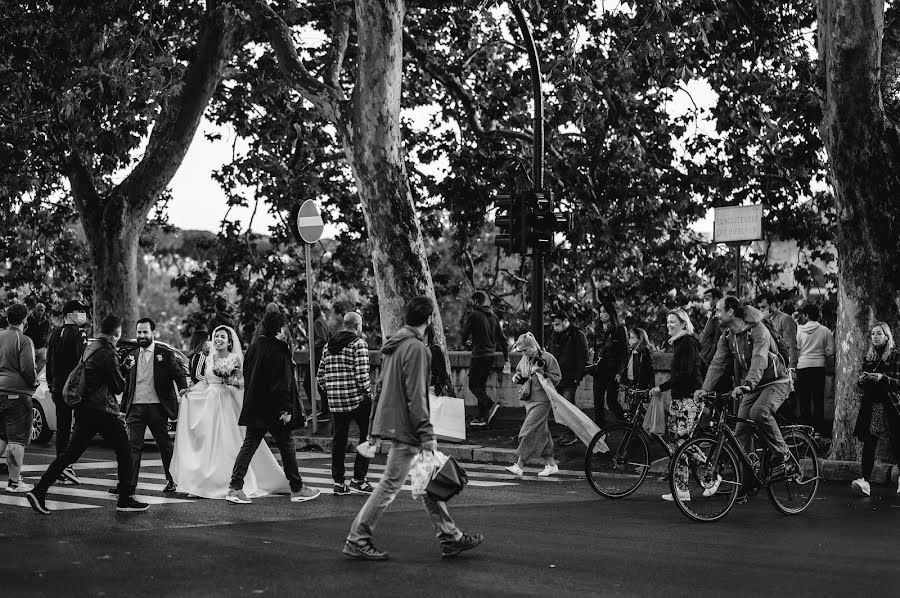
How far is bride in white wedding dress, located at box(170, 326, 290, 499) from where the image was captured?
473 inches

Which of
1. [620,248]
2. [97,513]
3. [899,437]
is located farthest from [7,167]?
[899,437]

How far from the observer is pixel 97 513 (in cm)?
1045

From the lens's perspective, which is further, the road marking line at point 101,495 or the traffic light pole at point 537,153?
the traffic light pole at point 537,153

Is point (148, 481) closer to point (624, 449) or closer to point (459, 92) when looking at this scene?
point (624, 449)

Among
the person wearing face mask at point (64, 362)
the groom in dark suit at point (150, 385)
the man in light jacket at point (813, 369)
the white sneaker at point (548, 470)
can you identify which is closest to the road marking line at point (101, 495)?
the groom in dark suit at point (150, 385)

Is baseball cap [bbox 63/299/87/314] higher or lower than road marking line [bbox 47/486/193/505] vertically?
higher

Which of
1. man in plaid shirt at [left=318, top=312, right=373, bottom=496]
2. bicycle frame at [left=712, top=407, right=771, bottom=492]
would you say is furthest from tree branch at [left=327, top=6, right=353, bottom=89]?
bicycle frame at [left=712, top=407, right=771, bottom=492]

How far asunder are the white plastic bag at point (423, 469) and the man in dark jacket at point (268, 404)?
3575 mm

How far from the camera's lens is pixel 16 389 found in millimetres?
12438

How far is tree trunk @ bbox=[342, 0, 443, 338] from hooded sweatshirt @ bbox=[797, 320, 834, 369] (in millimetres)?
5251

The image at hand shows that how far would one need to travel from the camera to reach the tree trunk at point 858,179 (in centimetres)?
1440

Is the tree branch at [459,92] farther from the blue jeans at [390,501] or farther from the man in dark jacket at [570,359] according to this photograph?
the blue jeans at [390,501]

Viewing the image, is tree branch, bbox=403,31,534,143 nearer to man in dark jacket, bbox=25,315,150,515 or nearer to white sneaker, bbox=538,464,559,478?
white sneaker, bbox=538,464,559,478

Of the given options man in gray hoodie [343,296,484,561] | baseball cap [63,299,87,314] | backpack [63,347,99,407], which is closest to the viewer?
man in gray hoodie [343,296,484,561]
